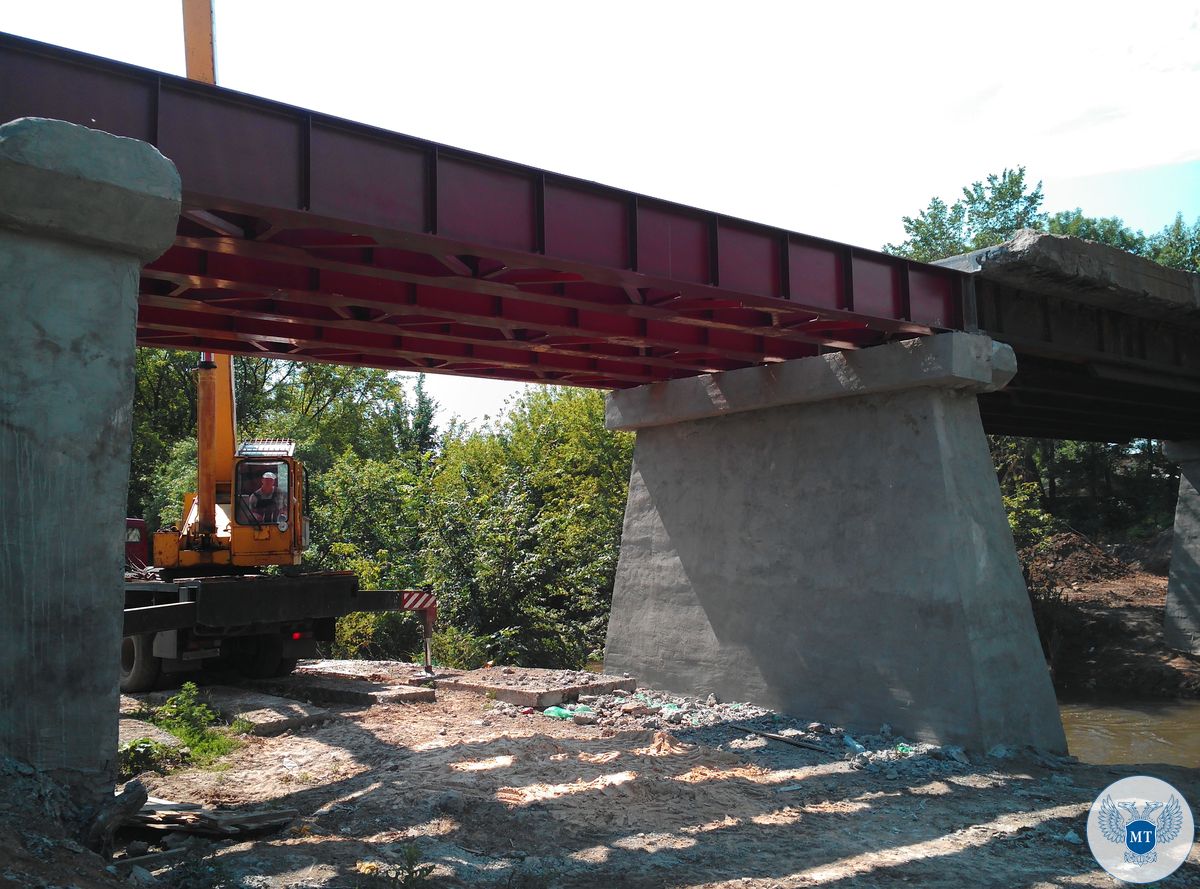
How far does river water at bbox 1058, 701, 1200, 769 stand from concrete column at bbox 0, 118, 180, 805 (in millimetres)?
13409

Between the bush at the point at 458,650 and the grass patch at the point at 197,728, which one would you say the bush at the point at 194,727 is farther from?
the bush at the point at 458,650

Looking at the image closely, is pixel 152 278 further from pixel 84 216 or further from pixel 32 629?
pixel 32 629

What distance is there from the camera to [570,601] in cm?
2214

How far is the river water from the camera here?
48.1 feet

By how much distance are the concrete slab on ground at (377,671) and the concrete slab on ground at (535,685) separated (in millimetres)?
470

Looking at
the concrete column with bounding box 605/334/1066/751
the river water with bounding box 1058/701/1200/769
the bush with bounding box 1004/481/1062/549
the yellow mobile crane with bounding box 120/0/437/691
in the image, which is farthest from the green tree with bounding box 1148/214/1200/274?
the yellow mobile crane with bounding box 120/0/437/691

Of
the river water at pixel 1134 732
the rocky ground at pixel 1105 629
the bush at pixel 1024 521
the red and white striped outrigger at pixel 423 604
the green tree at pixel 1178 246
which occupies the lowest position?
the river water at pixel 1134 732

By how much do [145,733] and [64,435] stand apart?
5.35 meters

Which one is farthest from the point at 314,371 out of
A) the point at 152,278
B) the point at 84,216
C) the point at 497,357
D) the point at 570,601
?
the point at 84,216

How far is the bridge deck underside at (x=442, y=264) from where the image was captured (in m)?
7.85

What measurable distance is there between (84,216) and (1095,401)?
1802cm

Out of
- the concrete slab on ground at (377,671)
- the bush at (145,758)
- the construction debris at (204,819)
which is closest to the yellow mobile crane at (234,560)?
the concrete slab on ground at (377,671)

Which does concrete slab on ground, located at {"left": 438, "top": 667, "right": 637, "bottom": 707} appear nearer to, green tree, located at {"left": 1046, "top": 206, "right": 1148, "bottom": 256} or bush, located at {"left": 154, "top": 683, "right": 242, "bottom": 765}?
bush, located at {"left": 154, "top": 683, "right": 242, "bottom": 765}

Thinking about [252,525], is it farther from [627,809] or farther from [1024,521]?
[1024,521]
